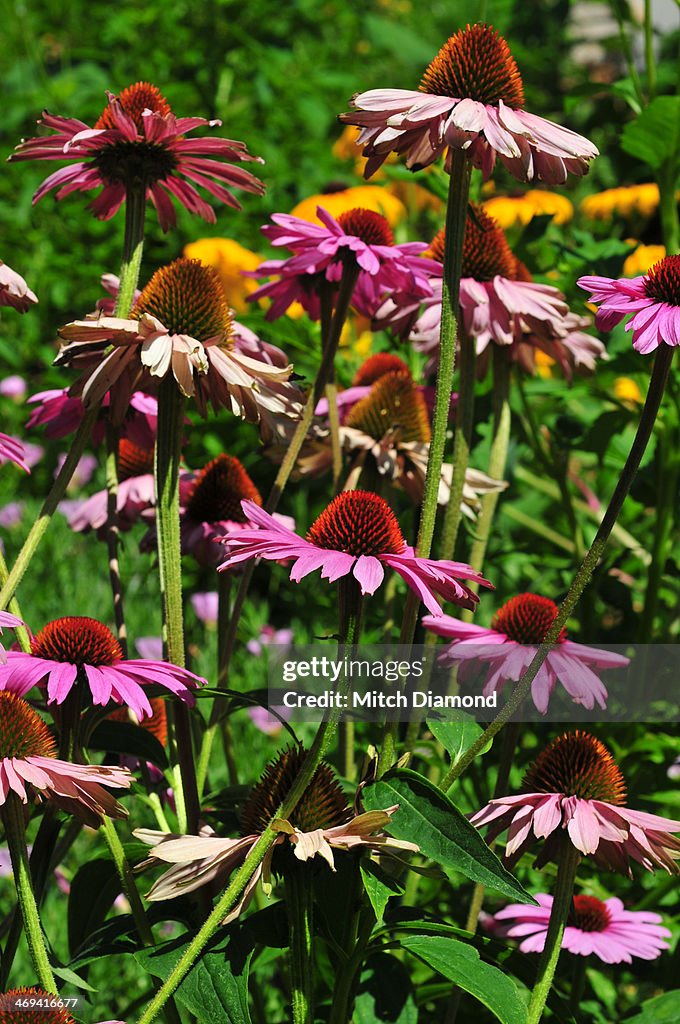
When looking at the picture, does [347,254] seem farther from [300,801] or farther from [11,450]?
[300,801]

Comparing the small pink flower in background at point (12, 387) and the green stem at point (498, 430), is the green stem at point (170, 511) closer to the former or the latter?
the green stem at point (498, 430)

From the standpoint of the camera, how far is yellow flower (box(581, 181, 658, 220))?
235cm

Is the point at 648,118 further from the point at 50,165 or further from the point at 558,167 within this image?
the point at 50,165

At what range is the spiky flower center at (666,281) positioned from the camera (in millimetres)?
842

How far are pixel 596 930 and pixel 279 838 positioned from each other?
43 centimetres

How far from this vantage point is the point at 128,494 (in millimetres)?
1266

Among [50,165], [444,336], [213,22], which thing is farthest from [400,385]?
[213,22]

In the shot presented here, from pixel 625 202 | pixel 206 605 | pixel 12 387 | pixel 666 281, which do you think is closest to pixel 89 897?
pixel 666 281

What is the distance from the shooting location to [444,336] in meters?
0.87

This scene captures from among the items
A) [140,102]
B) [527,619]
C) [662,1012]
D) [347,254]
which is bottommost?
[662,1012]

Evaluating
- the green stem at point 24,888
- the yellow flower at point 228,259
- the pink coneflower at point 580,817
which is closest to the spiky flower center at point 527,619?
the pink coneflower at point 580,817

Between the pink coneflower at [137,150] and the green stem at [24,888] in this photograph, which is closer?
the green stem at [24,888]

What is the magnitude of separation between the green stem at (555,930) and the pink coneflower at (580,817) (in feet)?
0.06

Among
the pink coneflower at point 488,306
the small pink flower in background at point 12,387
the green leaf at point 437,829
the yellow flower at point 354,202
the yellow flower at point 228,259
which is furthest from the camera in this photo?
the small pink flower in background at point 12,387
